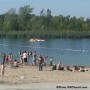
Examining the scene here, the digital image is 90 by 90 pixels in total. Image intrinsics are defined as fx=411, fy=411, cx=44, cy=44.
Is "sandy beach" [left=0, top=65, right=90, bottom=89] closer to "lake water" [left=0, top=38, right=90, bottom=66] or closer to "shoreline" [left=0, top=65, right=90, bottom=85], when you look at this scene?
"shoreline" [left=0, top=65, right=90, bottom=85]

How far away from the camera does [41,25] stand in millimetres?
162625

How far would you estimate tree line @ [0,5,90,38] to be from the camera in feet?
486

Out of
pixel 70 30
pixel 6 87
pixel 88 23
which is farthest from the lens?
pixel 88 23

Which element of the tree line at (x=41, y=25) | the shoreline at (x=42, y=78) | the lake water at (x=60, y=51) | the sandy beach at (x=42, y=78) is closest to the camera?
the sandy beach at (x=42, y=78)

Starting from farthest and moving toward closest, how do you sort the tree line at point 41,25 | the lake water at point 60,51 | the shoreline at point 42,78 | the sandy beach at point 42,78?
the tree line at point 41,25 < the lake water at point 60,51 < the shoreline at point 42,78 < the sandy beach at point 42,78

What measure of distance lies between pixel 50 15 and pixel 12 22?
20.2 metres

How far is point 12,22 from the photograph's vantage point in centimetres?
16212

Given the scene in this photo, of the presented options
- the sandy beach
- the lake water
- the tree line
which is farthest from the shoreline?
the tree line

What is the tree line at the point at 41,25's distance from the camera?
148 meters

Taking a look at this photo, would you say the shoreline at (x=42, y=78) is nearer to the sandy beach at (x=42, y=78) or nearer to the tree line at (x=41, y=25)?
the sandy beach at (x=42, y=78)

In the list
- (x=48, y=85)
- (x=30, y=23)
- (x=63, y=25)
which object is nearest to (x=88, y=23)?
(x=63, y=25)

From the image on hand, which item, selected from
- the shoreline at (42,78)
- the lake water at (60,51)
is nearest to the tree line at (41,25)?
the lake water at (60,51)

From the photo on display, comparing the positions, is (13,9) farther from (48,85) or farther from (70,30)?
(48,85)

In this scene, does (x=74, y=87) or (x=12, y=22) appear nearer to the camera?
(x=74, y=87)
